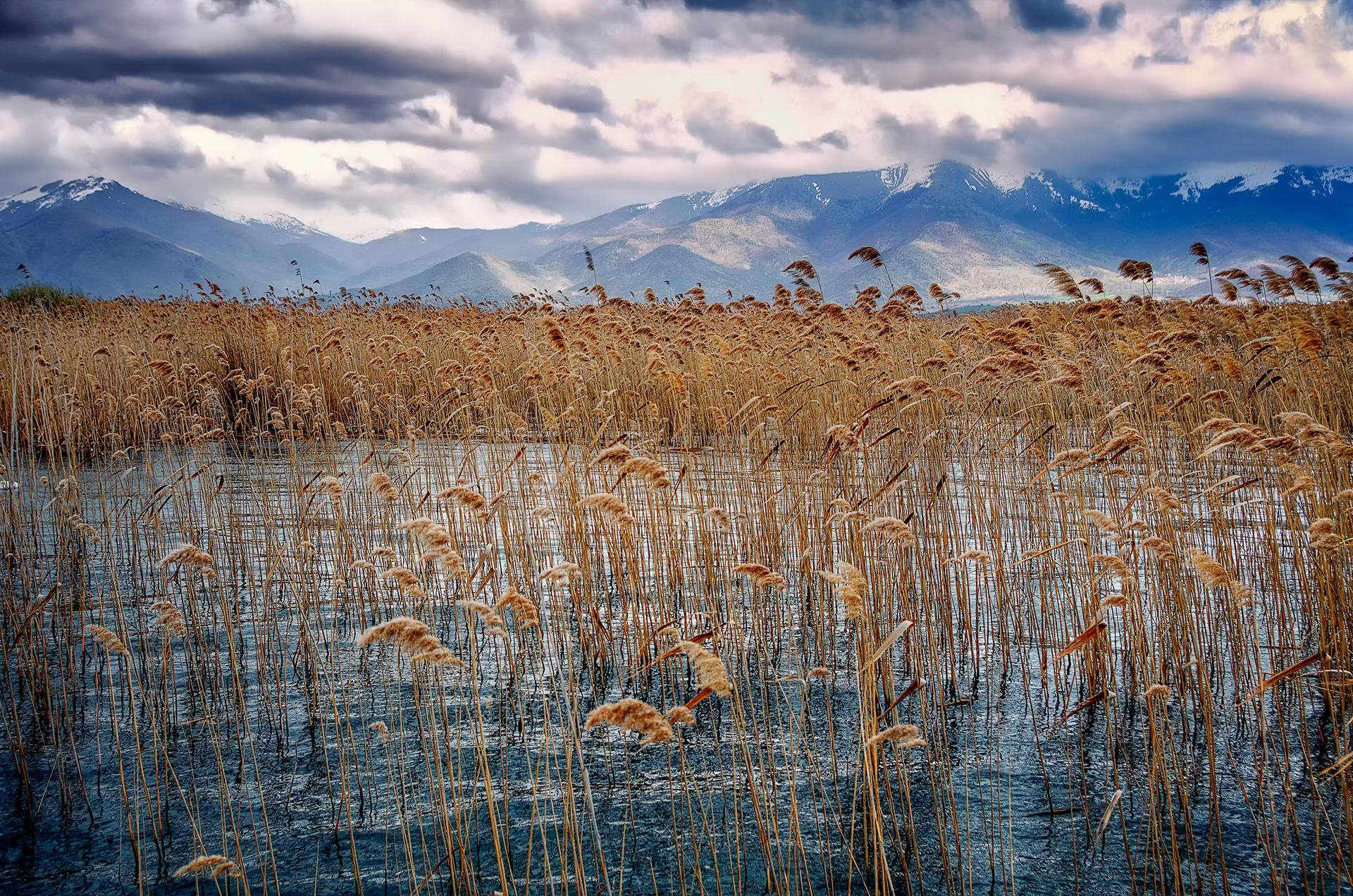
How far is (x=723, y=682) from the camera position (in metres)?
1.83

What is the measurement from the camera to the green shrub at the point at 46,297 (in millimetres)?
18734

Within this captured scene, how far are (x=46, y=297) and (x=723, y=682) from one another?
24.6 meters

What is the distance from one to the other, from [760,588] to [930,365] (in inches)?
167

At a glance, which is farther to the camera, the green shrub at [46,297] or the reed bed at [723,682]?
the green shrub at [46,297]

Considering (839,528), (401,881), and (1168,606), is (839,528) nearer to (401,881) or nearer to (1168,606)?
(1168,606)

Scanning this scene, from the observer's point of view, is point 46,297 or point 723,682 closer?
point 723,682

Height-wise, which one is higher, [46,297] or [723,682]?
[46,297]

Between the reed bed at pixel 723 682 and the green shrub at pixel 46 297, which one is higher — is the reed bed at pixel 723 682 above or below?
below

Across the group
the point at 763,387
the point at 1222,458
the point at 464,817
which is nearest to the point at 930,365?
the point at 763,387

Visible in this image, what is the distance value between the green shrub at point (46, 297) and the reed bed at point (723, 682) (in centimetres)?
1507

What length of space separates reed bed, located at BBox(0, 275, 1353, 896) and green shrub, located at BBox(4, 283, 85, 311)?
15.1 meters

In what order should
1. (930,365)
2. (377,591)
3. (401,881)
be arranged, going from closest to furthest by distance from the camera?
(401,881) → (377,591) → (930,365)

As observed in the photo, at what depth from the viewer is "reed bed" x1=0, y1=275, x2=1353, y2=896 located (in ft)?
9.11

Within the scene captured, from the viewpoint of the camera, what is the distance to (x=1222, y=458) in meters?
6.17
